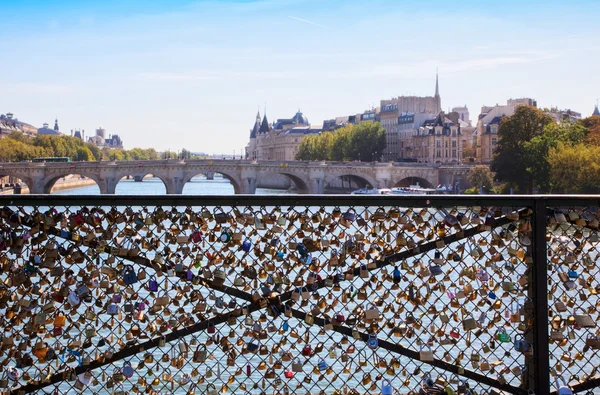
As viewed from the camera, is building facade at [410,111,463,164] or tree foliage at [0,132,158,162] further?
building facade at [410,111,463,164]

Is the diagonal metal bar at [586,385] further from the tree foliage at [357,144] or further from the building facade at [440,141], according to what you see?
the building facade at [440,141]

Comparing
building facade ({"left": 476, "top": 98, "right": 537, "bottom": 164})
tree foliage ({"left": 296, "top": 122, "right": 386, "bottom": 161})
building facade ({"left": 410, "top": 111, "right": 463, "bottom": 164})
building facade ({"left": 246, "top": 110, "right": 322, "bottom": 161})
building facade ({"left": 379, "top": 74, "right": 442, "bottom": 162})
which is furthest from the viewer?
building facade ({"left": 246, "top": 110, "right": 322, "bottom": 161})

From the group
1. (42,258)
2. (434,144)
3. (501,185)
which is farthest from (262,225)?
(434,144)

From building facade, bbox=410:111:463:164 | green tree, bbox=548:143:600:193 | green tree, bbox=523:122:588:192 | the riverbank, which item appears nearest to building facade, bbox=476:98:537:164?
building facade, bbox=410:111:463:164

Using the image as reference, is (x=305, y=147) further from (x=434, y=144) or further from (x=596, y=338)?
(x=596, y=338)

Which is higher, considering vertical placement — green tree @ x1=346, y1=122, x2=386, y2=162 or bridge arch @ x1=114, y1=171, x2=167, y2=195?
green tree @ x1=346, y1=122, x2=386, y2=162

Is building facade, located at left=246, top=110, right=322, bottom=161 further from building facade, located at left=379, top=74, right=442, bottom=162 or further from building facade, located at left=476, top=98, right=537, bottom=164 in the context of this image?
building facade, located at left=476, top=98, right=537, bottom=164

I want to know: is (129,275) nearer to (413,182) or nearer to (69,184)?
(413,182)

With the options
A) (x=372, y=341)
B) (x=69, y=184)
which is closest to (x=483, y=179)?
(x=69, y=184)
